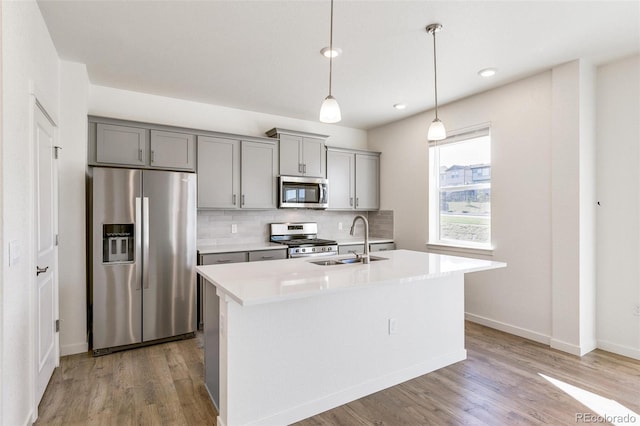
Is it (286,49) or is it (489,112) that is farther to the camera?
(489,112)

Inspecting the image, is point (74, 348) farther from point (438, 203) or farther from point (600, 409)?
point (438, 203)

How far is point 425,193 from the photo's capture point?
463 centimetres

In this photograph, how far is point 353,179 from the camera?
17.2 ft

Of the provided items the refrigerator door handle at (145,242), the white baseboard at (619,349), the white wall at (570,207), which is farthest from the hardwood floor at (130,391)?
the white baseboard at (619,349)

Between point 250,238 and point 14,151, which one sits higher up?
point 14,151

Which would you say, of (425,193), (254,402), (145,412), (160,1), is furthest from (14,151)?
(425,193)

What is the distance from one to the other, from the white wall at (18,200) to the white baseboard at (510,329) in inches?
160

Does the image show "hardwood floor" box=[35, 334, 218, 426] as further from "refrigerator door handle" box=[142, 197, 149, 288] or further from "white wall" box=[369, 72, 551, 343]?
"white wall" box=[369, 72, 551, 343]

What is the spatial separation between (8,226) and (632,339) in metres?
4.60

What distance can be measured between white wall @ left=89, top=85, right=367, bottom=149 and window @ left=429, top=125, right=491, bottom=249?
5.81 ft

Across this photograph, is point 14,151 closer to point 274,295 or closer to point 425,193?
point 274,295

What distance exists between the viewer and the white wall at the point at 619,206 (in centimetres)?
301

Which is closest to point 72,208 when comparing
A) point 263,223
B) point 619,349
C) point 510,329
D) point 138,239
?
point 138,239

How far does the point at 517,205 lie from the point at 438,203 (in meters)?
1.08
